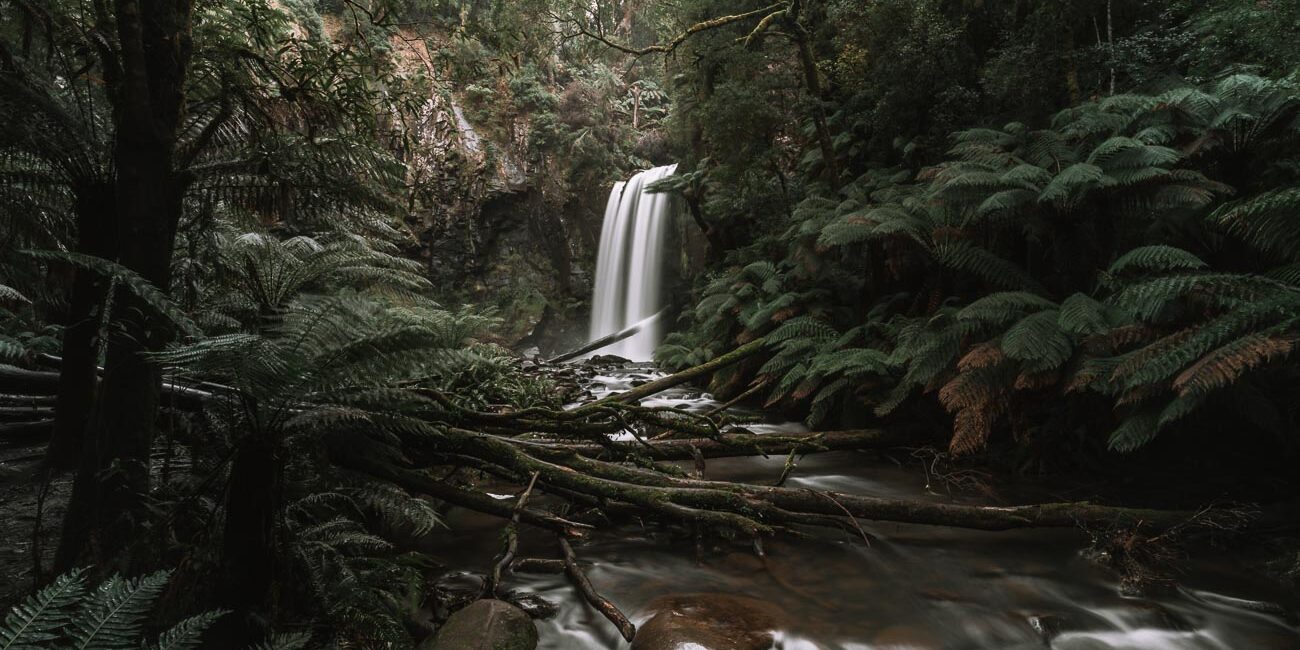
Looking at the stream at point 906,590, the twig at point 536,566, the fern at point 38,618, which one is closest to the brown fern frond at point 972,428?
the stream at point 906,590

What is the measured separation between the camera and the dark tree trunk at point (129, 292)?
188cm

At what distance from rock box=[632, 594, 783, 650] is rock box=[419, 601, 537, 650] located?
491 mm

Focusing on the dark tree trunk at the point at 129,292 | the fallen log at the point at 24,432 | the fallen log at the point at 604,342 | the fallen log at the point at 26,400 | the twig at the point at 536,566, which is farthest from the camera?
the fallen log at the point at 604,342

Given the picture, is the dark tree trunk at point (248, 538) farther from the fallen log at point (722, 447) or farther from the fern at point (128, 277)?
the fallen log at point (722, 447)

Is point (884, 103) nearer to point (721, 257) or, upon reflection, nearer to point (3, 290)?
point (721, 257)

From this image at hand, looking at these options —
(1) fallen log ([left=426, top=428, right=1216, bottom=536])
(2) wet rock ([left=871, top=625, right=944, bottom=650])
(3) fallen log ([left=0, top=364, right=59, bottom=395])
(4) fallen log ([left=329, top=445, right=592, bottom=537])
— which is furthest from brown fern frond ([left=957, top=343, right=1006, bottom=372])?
(3) fallen log ([left=0, top=364, right=59, bottom=395])

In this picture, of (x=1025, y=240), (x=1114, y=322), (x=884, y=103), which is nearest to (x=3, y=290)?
(x=1114, y=322)

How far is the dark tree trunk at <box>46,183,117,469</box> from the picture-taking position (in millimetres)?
2441

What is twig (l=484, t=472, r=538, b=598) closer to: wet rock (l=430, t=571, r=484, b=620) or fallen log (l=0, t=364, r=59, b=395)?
wet rock (l=430, t=571, r=484, b=620)

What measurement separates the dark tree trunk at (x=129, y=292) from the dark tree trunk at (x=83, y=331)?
46 cm

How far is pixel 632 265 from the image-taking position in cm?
1554

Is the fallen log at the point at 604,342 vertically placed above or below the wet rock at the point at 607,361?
above

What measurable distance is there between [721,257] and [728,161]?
2.57 metres

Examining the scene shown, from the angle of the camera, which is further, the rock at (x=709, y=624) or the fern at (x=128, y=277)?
the rock at (x=709, y=624)
